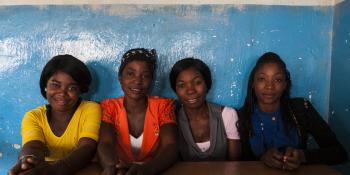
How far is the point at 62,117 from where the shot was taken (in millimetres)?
1495

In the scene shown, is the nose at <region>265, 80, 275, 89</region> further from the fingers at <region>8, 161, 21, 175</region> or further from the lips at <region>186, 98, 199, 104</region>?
the fingers at <region>8, 161, 21, 175</region>

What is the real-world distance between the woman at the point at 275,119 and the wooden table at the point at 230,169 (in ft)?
→ 0.77

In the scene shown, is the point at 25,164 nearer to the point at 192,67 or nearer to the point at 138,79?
the point at 138,79

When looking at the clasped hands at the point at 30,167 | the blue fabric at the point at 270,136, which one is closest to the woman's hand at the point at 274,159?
the blue fabric at the point at 270,136

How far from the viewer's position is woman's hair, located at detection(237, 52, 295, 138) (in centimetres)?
147

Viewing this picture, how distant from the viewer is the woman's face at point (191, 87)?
4.78 ft

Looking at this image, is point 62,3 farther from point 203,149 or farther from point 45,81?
point 203,149

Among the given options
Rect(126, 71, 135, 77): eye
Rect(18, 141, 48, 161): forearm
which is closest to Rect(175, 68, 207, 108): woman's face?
Rect(126, 71, 135, 77): eye

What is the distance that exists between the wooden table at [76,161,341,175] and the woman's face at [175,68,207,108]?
0.35 m

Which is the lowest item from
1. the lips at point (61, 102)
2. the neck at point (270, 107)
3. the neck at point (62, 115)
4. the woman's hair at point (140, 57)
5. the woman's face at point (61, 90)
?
the neck at point (62, 115)

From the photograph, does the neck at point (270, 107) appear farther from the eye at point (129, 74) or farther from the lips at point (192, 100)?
the eye at point (129, 74)

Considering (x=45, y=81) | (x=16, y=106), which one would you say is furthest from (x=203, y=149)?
(x=16, y=106)

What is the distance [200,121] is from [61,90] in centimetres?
68

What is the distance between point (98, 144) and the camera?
52.3 inches
